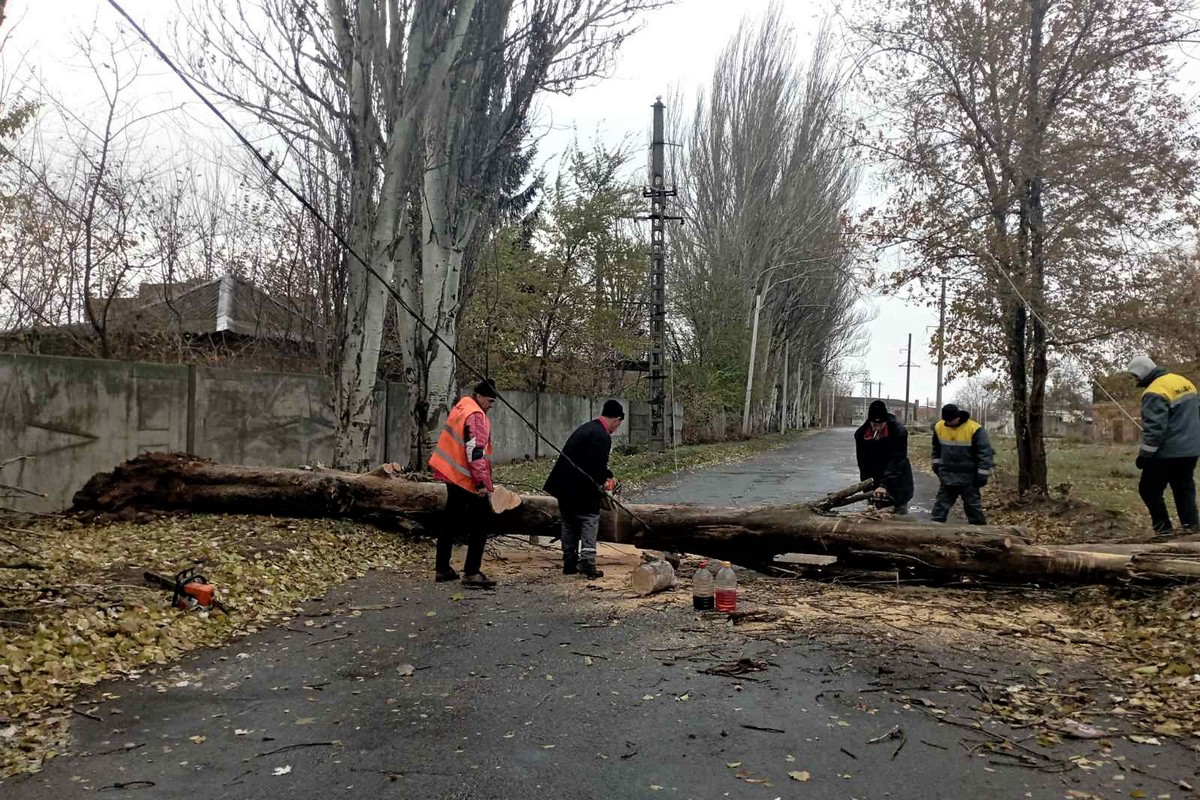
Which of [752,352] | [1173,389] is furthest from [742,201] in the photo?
[1173,389]

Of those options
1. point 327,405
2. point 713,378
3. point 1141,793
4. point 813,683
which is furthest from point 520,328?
point 1141,793

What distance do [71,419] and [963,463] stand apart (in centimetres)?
995

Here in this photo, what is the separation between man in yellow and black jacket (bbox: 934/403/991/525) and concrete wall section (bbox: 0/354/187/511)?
9.43m

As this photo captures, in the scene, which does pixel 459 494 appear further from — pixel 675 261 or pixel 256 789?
pixel 675 261

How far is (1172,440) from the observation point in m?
7.69

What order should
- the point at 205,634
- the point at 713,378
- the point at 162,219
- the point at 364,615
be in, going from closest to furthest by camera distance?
the point at 205,634 → the point at 364,615 → the point at 162,219 → the point at 713,378

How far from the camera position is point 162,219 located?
1524 cm

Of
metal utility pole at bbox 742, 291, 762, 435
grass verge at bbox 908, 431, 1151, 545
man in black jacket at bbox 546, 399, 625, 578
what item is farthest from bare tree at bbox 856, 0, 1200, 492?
metal utility pole at bbox 742, 291, 762, 435

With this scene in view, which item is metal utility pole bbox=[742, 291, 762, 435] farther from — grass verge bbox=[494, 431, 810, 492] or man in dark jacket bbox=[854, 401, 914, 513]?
man in dark jacket bbox=[854, 401, 914, 513]

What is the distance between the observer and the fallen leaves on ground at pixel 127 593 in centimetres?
437

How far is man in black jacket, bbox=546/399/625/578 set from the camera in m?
7.69

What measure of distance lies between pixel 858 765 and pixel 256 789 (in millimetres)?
2512

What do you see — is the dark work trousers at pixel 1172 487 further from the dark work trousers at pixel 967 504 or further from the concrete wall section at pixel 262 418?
the concrete wall section at pixel 262 418

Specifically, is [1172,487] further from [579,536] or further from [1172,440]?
[579,536]
